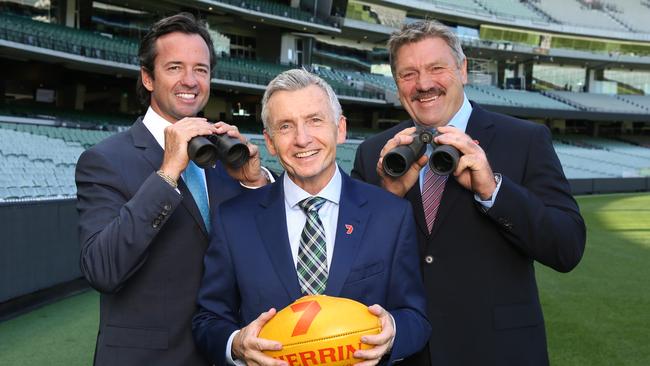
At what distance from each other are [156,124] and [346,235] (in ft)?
3.63

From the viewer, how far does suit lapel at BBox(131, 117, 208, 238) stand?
275 centimetres

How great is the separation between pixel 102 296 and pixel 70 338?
Answer: 4893 mm

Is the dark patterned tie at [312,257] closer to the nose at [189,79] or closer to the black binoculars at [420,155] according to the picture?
the black binoculars at [420,155]

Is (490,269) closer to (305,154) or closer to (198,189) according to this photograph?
(305,154)

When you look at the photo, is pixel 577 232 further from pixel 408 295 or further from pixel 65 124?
pixel 65 124

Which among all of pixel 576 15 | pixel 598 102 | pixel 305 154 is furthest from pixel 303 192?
pixel 576 15

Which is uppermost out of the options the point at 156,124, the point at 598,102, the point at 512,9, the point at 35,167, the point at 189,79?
the point at 512,9

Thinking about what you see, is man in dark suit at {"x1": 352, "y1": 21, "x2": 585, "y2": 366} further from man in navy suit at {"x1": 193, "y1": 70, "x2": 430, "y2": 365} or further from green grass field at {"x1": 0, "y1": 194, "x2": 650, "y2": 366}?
green grass field at {"x1": 0, "y1": 194, "x2": 650, "y2": 366}

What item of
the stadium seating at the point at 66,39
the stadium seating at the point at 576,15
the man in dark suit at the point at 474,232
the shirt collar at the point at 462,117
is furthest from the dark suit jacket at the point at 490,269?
the stadium seating at the point at 576,15

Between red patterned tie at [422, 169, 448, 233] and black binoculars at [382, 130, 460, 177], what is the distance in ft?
0.87

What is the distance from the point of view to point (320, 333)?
2.09m

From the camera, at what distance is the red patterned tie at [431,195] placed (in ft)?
9.48

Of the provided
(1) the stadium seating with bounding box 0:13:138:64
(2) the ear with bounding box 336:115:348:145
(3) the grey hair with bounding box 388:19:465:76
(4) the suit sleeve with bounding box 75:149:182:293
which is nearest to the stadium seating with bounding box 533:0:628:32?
(1) the stadium seating with bounding box 0:13:138:64

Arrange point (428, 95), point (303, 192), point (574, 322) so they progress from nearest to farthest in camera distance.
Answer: point (303, 192), point (428, 95), point (574, 322)
